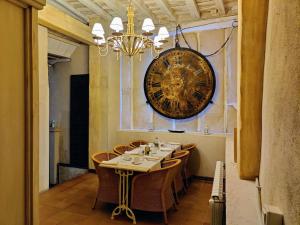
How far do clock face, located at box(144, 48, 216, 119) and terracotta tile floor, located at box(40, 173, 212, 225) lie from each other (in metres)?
1.78

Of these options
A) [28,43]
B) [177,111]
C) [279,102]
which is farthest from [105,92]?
[279,102]

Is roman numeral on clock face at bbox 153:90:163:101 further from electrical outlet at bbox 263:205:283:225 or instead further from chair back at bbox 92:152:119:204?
electrical outlet at bbox 263:205:283:225

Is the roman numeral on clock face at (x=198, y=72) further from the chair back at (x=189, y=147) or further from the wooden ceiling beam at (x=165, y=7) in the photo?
the chair back at (x=189, y=147)

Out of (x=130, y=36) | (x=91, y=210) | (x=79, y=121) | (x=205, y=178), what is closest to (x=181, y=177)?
(x=205, y=178)

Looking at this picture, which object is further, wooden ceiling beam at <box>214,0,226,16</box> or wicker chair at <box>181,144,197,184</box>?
wicker chair at <box>181,144,197,184</box>

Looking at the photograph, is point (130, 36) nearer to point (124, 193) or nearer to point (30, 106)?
point (124, 193)

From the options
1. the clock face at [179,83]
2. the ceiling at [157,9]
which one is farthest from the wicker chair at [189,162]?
the ceiling at [157,9]

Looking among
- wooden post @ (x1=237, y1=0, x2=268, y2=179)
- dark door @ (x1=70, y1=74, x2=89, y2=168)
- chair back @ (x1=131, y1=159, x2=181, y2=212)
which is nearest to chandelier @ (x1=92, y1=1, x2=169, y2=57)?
chair back @ (x1=131, y1=159, x2=181, y2=212)

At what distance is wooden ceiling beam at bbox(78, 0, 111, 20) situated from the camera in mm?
4645

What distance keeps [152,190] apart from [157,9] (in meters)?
3.74

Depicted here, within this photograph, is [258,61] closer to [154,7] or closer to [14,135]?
[14,135]

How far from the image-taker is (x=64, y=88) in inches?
241

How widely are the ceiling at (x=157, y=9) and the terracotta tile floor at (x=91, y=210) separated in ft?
11.7

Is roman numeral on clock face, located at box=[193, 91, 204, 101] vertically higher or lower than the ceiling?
lower
